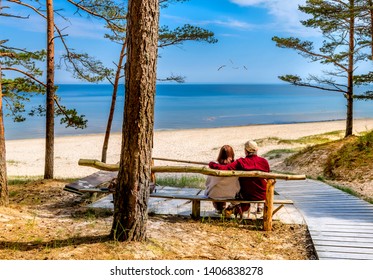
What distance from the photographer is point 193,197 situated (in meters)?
5.96

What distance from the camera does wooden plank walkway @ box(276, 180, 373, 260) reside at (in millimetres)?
4824

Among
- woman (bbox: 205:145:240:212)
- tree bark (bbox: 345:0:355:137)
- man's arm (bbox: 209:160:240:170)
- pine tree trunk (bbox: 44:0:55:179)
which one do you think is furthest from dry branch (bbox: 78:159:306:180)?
tree bark (bbox: 345:0:355:137)

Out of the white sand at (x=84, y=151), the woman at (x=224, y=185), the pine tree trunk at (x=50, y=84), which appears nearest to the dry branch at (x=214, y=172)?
the woman at (x=224, y=185)

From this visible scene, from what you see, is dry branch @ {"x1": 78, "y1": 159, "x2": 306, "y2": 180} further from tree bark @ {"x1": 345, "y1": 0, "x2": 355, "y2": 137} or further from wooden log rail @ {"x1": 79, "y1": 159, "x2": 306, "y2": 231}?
tree bark @ {"x1": 345, "y1": 0, "x2": 355, "y2": 137}

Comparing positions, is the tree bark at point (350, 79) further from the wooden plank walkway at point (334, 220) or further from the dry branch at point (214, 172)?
Answer: the dry branch at point (214, 172)

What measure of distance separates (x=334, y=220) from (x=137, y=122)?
134 inches

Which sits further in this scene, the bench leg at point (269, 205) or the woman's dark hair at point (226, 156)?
the woman's dark hair at point (226, 156)

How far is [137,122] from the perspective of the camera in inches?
180

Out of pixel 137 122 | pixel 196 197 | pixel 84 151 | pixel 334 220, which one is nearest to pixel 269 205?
pixel 196 197

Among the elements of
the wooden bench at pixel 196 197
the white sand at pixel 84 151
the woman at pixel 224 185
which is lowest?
the white sand at pixel 84 151

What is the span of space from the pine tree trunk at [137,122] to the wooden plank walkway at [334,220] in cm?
219

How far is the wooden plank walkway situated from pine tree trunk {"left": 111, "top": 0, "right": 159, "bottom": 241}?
219 centimetres

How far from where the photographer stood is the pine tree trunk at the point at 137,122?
4.51 metres
